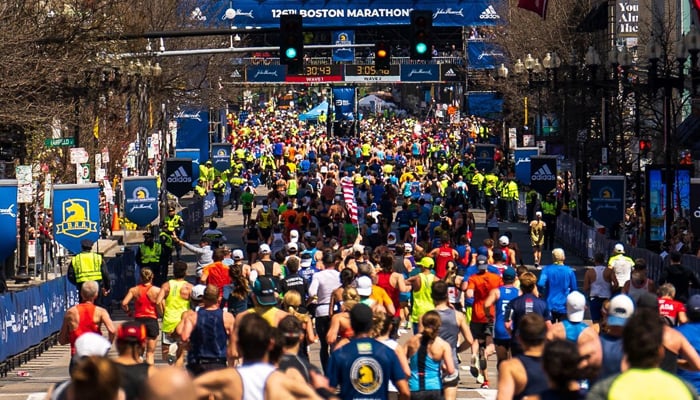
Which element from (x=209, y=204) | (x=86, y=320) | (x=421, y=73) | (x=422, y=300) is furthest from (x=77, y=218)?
(x=421, y=73)

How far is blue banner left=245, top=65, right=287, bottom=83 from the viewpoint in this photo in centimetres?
8400

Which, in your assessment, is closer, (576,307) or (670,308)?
(576,307)

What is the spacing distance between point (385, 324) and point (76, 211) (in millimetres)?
17742

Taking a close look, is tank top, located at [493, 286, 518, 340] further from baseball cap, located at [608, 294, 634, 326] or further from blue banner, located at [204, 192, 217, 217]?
blue banner, located at [204, 192, 217, 217]

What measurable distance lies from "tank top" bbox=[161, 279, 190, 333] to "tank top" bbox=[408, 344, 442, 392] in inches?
236

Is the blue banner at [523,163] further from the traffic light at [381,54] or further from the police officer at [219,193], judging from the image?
the traffic light at [381,54]

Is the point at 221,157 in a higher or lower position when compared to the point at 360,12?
lower

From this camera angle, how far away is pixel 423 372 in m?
14.0

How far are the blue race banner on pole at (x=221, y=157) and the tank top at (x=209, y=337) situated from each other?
45018mm

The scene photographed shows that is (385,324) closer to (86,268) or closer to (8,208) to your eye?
(86,268)

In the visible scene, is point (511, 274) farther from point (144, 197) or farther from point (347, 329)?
point (144, 197)

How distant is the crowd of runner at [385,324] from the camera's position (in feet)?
30.4

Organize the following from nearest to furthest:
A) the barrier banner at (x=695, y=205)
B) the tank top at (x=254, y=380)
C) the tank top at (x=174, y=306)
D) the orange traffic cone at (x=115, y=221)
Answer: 1. the tank top at (x=254, y=380)
2. the tank top at (x=174, y=306)
3. the barrier banner at (x=695, y=205)
4. the orange traffic cone at (x=115, y=221)

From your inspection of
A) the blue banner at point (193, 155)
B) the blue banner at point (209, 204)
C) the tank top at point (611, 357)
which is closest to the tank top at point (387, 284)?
the tank top at point (611, 357)
